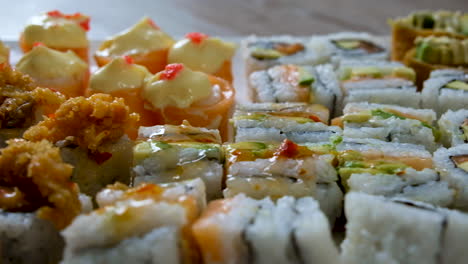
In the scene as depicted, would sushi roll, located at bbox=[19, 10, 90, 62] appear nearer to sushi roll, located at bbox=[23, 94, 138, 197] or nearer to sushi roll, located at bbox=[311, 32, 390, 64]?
sushi roll, located at bbox=[23, 94, 138, 197]

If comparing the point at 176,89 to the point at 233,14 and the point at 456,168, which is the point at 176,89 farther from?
the point at 233,14

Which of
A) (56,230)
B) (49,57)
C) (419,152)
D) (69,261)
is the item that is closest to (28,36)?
(49,57)

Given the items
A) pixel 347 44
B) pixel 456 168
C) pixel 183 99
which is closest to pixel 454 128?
pixel 456 168

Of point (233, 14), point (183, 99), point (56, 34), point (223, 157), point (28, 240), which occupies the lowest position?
point (28, 240)

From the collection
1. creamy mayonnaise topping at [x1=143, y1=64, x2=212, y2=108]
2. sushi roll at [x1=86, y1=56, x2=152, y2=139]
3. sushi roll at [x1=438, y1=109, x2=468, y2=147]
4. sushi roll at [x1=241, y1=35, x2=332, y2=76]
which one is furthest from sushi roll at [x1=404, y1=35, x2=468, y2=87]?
sushi roll at [x1=86, y1=56, x2=152, y2=139]

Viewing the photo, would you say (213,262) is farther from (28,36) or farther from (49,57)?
(28,36)

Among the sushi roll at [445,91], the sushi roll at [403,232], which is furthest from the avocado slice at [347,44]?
the sushi roll at [403,232]

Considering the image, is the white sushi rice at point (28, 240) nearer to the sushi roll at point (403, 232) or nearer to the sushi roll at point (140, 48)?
the sushi roll at point (403, 232)
